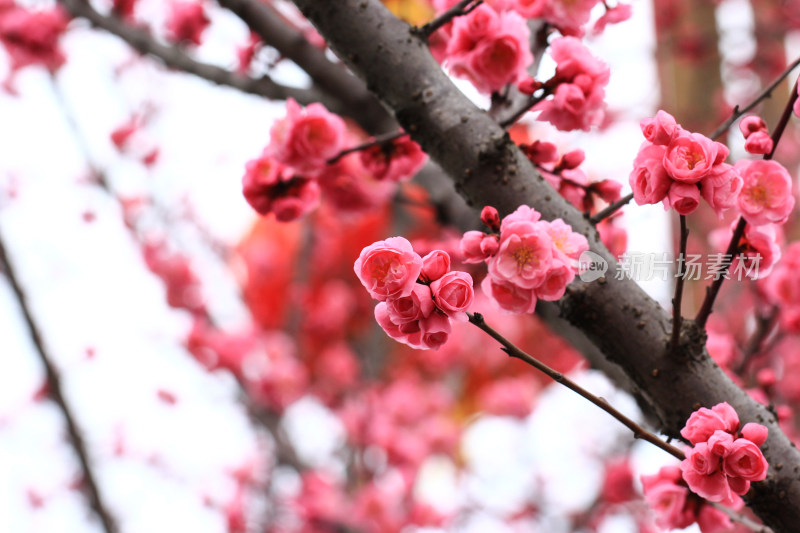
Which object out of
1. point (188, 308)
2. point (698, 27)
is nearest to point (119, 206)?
point (188, 308)

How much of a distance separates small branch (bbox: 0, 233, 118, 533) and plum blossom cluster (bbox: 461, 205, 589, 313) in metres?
1.78

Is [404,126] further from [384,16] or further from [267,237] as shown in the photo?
[267,237]

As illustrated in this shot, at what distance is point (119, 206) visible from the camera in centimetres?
329

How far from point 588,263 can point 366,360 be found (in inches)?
105

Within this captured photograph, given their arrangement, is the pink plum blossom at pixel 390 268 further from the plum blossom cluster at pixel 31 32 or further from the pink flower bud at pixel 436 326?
the plum blossom cluster at pixel 31 32

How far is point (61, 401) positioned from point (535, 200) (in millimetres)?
1848

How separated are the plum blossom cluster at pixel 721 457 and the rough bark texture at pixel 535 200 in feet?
0.36

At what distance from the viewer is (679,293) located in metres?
0.82

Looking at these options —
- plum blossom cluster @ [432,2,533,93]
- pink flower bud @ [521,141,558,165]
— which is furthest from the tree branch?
pink flower bud @ [521,141,558,165]

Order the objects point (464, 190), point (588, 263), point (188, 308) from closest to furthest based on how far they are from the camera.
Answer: point (588, 263), point (464, 190), point (188, 308)

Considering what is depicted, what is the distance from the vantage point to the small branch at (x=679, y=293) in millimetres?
776

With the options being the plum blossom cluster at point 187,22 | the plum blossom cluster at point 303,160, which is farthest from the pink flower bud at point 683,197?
the plum blossom cluster at point 187,22

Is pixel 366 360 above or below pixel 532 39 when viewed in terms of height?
below

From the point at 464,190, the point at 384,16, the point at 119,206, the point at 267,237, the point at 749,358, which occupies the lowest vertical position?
the point at 267,237
